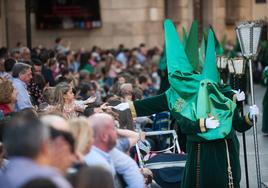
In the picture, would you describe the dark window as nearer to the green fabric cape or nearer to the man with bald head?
the green fabric cape

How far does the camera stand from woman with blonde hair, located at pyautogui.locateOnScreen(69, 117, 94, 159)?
19.0 ft

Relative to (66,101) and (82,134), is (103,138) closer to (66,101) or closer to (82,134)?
(82,134)

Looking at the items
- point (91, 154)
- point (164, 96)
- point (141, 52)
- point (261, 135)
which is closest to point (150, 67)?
point (141, 52)

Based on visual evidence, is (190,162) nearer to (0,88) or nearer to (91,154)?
(0,88)

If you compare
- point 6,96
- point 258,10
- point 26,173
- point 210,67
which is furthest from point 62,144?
point 258,10

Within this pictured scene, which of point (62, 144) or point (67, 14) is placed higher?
point (67, 14)

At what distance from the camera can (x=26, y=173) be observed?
4621mm

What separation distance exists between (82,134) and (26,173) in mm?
1227

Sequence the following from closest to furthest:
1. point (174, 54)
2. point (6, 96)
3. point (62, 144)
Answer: point (62, 144), point (6, 96), point (174, 54)

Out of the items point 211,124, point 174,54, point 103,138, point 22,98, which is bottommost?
point 211,124

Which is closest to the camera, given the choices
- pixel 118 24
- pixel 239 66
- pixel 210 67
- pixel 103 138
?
pixel 103 138

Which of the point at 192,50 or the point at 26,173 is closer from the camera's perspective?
the point at 26,173

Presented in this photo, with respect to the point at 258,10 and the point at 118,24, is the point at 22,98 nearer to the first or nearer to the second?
the point at 118,24

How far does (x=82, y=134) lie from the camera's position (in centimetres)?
582
